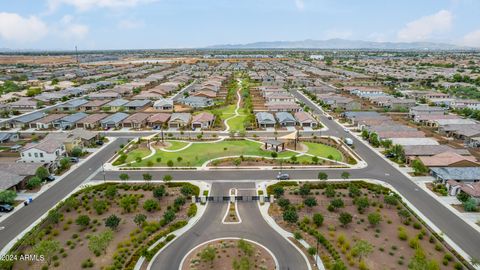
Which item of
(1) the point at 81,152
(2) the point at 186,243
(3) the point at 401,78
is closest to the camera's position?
(2) the point at 186,243

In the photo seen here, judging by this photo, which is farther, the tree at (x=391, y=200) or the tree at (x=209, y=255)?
the tree at (x=391, y=200)

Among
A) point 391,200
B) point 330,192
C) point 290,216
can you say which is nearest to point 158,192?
point 290,216

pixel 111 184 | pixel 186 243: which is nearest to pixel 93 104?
pixel 111 184

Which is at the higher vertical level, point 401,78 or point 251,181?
point 401,78

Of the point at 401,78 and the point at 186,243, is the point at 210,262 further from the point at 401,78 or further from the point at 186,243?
the point at 401,78

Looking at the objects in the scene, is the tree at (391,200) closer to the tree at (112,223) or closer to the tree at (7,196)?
the tree at (112,223)

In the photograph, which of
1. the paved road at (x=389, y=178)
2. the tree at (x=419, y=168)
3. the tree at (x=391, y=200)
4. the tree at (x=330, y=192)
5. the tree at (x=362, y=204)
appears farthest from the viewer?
the tree at (x=419, y=168)

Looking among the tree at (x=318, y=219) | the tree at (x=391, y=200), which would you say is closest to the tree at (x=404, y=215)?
the tree at (x=391, y=200)
